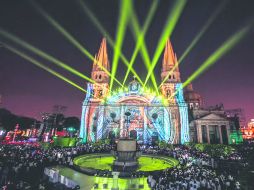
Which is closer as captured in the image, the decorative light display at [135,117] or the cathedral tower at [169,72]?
the decorative light display at [135,117]

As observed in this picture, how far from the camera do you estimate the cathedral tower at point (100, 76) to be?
4762cm

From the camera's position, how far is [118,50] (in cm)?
2378

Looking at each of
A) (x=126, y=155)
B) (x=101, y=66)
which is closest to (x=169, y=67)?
(x=101, y=66)

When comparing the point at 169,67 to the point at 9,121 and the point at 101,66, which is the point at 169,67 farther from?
the point at 9,121

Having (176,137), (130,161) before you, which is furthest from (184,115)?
(130,161)

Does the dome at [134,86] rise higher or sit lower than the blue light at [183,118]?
higher

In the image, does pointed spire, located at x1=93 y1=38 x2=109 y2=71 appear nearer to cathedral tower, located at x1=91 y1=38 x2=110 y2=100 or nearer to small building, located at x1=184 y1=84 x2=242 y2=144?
cathedral tower, located at x1=91 y1=38 x2=110 y2=100

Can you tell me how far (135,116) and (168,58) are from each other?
2148 centimetres

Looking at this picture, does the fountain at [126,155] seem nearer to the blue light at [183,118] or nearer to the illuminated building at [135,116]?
the illuminated building at [135,116]

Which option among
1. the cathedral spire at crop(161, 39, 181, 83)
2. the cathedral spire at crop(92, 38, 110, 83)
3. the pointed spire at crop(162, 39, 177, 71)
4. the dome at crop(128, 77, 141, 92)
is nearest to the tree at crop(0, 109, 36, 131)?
the cathedral spire at crop(92, 38, 110, 83)

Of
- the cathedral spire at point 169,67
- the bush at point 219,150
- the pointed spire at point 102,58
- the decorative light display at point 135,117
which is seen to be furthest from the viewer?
the pointed spire at point 102,58

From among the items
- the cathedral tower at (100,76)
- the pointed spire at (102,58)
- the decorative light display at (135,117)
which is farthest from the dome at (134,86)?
the pointed spire at (102,58)

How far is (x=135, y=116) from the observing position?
4450 cm

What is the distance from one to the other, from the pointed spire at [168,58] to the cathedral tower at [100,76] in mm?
18486
